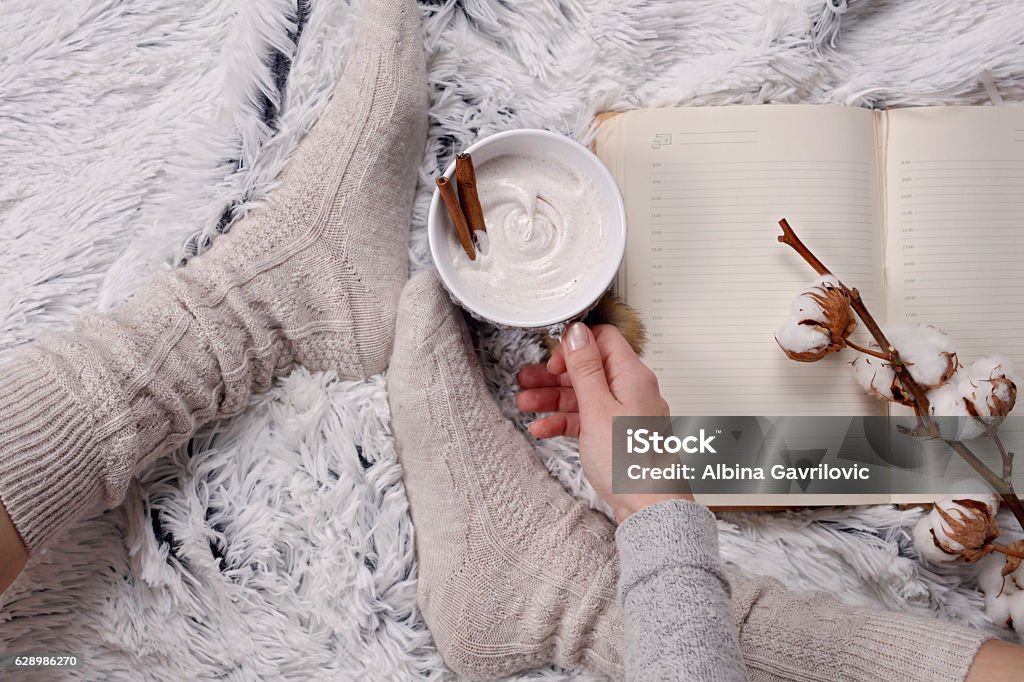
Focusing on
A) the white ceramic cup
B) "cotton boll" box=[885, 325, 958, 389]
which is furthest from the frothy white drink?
"cotton boll" box=[885, 325, 958, 389]

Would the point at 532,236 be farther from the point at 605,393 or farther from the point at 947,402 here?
the point at 947,402

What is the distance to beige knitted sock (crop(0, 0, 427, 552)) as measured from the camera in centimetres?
62

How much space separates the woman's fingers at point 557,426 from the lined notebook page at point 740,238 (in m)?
0.09

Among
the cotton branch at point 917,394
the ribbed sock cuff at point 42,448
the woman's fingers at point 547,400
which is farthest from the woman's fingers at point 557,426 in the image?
the ribbed sock cuff at point 42,448

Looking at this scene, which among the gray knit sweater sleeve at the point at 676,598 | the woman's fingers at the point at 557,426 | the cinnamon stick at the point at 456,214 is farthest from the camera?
the woman's fingers at the point at 557,426

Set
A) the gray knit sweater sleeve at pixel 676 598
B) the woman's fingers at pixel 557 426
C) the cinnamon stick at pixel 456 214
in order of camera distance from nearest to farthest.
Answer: the gray knit sweater sleeve at pixel 676 598, the cinnamon stick at pixel 456 214, the woman's fingers at pixel 557 426

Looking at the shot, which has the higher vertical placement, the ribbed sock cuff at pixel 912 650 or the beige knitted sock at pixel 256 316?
the beige knitted sock at pixel 256 316

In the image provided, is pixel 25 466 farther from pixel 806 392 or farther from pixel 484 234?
pixel 806 392

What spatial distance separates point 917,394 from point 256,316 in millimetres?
589

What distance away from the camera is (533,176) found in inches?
26.4

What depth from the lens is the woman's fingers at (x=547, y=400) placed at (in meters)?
0.75

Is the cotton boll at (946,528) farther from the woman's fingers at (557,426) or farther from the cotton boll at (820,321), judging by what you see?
the woman's fingers at (557,426)

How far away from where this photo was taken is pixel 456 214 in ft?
2.12

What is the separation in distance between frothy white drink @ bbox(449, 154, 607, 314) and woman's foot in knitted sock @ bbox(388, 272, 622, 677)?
0.28 ft
